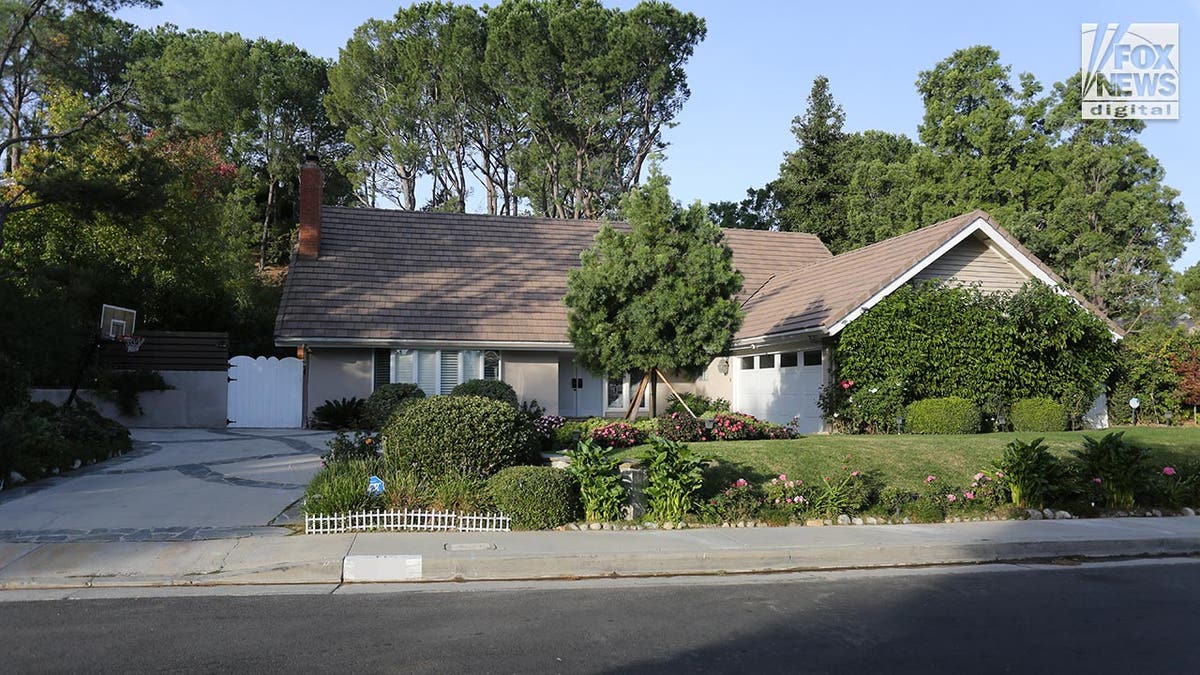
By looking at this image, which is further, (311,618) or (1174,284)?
(1174,284)

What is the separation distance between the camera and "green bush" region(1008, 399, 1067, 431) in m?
19.2

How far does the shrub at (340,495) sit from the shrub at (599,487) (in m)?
2.39

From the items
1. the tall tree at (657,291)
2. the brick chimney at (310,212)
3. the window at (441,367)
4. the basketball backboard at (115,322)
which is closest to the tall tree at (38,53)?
the basketball backboard at (115,322)

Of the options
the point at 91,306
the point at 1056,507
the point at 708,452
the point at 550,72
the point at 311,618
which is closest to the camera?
the point at 311,618

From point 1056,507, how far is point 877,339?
7612 millimetres

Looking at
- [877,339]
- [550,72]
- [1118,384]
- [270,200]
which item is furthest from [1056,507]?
[270,200]

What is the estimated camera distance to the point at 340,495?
398 inches

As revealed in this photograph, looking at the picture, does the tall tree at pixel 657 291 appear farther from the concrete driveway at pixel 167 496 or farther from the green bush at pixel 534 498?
the green bush at pixel 534 498

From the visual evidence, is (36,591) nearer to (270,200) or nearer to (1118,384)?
(1118,384)

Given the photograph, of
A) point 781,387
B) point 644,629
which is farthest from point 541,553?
point 781,387

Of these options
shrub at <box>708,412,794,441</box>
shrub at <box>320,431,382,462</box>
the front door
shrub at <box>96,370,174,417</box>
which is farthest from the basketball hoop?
shrub at <box>708,412,794,441</box>

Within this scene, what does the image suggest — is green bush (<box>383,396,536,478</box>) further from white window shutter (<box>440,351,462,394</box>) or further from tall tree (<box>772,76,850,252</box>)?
tall tree (<box>772,76,850,252</box>)

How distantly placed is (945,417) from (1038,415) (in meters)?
2.60

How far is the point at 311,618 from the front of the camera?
22.7 ft
